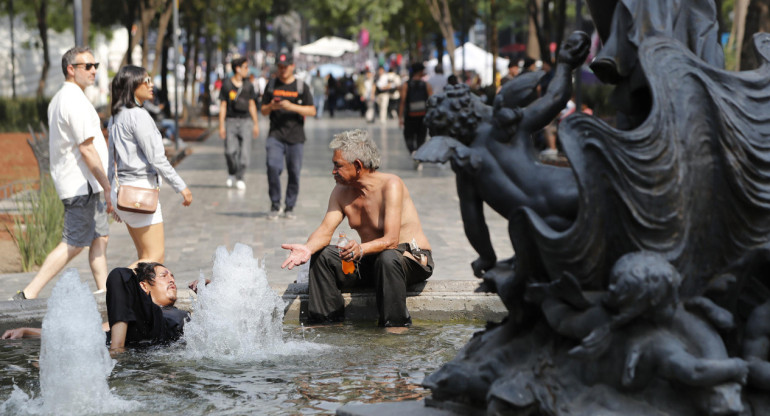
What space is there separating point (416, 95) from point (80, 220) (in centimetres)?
1229

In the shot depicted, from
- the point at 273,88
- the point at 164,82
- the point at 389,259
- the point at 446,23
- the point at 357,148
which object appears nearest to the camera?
the point at 389,259

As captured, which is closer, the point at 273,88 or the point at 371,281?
the point at 371,281

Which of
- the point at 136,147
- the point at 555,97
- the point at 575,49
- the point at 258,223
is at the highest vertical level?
the point at 575,49

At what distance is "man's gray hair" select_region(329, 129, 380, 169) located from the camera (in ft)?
23.5

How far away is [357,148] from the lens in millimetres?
7188

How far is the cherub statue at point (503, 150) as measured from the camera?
15.2 feet

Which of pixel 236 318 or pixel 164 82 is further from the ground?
pixel 164 82

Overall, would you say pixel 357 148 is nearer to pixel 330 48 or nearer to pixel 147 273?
pixel 147 273

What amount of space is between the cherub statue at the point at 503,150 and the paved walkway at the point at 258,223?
264cm

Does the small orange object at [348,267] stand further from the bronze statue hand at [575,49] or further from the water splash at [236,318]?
the bronze statue hand at [575,49]

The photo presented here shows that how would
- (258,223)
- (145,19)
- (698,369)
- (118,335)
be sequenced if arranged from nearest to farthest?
(698,369) → (118,335) → (258,223) → (145,19)

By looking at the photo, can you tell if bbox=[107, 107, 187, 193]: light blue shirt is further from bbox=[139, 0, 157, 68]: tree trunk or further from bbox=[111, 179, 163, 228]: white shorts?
bbox=[139, 0, 157, 68]: tree trunk

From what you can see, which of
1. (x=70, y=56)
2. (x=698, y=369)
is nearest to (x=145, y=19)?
(x=70, y=56)

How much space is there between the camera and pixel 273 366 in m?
6.24
